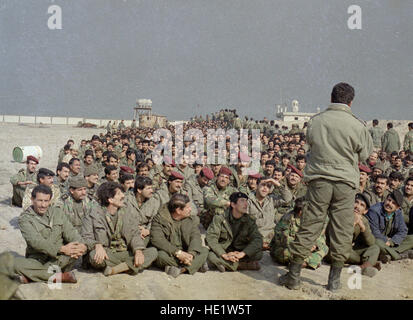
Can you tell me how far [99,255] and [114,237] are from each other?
0.38m

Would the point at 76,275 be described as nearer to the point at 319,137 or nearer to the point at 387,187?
the point at 319,137

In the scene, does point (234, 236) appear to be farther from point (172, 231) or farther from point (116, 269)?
point (116, 269)

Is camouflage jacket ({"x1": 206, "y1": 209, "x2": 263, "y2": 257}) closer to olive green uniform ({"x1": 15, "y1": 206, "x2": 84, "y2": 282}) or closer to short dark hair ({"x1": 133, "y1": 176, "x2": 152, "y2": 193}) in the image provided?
short dark hair ({"x1": 133, "y1": 176, "x2": 152, "y2": 193})

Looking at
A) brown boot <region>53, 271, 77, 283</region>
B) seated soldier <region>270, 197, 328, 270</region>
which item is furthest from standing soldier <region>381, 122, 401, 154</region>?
brown boot <region>53, 271, 77, 283</region>

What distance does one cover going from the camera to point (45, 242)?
4.27 metres

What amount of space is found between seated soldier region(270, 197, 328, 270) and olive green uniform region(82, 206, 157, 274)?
5.67 feet

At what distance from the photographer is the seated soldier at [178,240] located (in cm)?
470

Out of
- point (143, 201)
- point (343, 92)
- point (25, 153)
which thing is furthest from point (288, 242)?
point (25, 153)

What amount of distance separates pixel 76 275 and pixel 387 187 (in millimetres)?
5761

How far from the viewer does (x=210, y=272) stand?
4852 mm

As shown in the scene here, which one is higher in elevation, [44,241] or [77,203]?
[77,203]

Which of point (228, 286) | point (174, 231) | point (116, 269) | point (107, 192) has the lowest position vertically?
point (228, 286)

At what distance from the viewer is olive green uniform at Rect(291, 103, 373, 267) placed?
390cm
